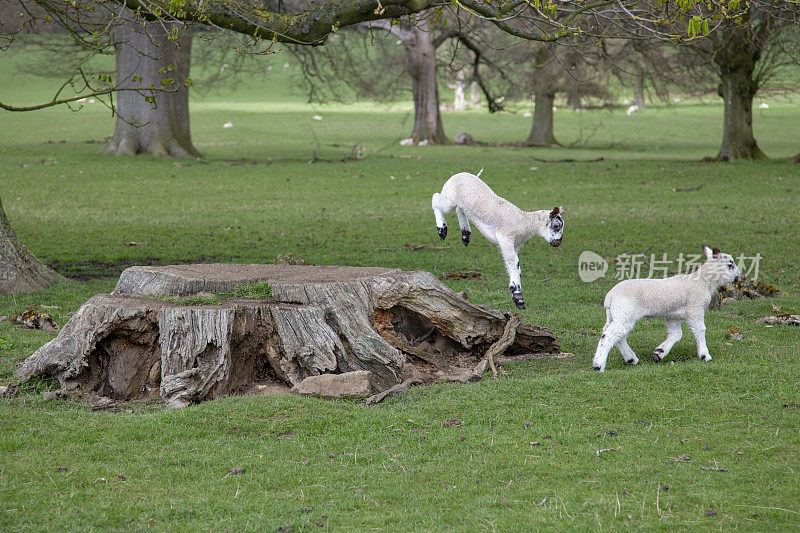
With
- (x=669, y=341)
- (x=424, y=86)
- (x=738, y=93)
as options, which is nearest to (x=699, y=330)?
(x=669, y=341)

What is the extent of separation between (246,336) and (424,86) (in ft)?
112

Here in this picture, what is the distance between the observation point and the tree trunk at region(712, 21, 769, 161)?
27.5 metres

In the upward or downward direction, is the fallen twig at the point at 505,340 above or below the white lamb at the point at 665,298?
below

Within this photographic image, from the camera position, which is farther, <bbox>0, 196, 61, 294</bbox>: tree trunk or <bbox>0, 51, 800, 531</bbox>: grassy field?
<bbox>0, 196, 61, 294</bbox>: tree trunk

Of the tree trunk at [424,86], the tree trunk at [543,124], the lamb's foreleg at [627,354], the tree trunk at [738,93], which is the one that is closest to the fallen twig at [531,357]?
the lamb's foreleg at [627,354]

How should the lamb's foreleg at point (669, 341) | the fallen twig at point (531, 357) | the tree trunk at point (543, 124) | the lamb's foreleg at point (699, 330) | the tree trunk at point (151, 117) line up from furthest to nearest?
the tree trunk at point (543, 124), the tree trunk at point (151, 117), the fallen twig at point (531, 357), the lamb's foreleg at point (669, 341), the lamb's foreleg at point (699, 330)

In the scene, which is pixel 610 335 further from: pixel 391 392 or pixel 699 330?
pixel 391 392

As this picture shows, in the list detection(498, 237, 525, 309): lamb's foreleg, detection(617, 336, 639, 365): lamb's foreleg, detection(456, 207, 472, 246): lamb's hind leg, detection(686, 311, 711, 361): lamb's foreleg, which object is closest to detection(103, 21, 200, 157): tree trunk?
detection(456, 207, 472, 246): lamb's hind leg

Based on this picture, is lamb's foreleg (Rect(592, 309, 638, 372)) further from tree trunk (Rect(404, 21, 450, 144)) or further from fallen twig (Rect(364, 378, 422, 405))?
tree trunk (Rect(404, 21, 450, 144))

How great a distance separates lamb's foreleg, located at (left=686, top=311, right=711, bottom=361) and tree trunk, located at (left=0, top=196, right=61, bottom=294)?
365 inches

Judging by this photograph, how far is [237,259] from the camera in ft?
46.4

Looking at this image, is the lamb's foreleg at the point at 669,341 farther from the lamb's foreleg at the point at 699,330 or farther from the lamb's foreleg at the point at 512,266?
the lamb's foreleg at the point at 512,266

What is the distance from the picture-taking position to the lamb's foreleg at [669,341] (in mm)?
8062

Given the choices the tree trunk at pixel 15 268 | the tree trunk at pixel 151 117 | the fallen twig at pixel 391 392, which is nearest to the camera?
the fallen twig at pixel 391 392
